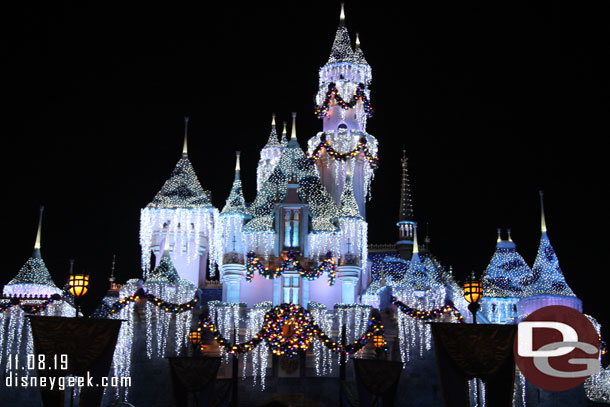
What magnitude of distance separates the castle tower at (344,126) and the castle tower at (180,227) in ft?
21.1

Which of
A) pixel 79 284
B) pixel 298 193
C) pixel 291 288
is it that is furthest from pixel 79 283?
pixel 298 193

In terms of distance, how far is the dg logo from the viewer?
2850 cm

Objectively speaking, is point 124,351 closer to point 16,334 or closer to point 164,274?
point 164,274

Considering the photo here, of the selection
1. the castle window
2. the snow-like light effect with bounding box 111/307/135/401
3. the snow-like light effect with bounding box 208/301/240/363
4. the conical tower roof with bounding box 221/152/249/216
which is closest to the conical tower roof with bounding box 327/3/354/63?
the conical tower roof with bounding box 221/152/249/216

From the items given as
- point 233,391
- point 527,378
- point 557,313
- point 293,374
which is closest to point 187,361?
point 233,391

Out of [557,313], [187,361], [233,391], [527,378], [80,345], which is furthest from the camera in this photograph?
[557,313]

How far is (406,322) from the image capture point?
30.0 meters

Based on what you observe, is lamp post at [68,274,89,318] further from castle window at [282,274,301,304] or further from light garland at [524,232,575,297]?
light garland at [524,232,575,297]

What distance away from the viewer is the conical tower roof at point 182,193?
36250 mm

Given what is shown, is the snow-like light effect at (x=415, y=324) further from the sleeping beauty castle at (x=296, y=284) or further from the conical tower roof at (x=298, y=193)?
the conical tower roof at (x=298, y=193)

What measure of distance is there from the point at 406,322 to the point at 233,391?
8427mm

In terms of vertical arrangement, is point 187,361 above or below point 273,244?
below

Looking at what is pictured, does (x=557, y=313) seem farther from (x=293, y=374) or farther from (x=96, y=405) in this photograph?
(x=96, y=405)

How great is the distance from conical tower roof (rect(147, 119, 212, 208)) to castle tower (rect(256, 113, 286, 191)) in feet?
14.2
